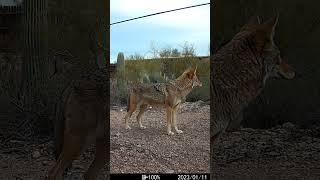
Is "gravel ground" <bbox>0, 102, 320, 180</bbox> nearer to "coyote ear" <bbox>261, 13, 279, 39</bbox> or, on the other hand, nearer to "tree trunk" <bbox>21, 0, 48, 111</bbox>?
"tree trunk" <bbox>21, 0, 48, 111</bbox>

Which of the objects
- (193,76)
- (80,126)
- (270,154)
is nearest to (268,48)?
(193,76)

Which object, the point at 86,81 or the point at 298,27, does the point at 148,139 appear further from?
the point at 298,27

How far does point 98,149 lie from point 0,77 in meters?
1.41

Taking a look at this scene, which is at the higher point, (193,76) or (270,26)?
(270,26)

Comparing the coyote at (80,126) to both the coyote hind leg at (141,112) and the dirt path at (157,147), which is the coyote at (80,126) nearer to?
the dirt path at (157,147)

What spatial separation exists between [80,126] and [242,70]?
197 centimetres

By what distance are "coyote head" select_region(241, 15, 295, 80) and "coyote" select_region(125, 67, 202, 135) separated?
2.54 feet

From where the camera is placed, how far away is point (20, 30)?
587cm

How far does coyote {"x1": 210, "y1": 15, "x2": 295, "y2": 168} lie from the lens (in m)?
5.75

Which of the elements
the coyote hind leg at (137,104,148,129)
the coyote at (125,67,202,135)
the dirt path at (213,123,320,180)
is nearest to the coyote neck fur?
the coyote at (125,67,202,135)

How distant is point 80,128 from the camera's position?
229 inches

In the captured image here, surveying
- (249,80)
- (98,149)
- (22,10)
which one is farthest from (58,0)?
(249,80)

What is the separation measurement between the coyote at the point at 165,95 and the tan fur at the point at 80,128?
337mm

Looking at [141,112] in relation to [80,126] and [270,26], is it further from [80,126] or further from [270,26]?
[270,26]
